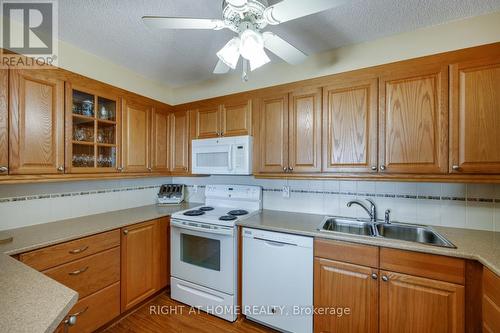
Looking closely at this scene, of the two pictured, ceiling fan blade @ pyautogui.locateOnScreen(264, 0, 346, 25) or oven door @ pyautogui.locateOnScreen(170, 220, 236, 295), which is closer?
ceiling fan blade @ pyautogui.locateOnScreen(264, 0, 346, 25)

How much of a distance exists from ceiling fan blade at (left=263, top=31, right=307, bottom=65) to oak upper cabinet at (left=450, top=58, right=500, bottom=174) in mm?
1016

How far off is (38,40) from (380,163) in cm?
288

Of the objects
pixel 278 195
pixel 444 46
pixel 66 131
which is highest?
pixel 444 46

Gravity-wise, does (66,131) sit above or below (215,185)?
above

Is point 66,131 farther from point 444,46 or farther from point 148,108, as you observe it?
point 444,46

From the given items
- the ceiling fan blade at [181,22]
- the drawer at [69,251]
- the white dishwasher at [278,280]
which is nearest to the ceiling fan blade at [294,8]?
the ceiling fan blade at [181,22]

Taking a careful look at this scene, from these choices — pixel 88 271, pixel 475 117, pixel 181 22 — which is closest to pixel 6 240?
pixel 88 271

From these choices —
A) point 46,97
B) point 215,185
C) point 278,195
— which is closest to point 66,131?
point 46,97

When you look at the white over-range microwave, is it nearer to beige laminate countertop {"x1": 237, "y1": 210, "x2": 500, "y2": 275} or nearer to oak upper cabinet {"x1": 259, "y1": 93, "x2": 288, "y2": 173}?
oak upper cabinet {"x1": 259, "y1": 93, "x2": 288, "y2": 173}

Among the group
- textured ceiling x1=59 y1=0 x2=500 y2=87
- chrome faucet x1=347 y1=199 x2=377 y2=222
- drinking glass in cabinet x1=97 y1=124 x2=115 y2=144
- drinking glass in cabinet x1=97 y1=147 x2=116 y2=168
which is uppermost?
textured ceiling x1=59 y1=0 x2=500 y2=87

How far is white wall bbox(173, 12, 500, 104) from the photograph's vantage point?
159 centimetres

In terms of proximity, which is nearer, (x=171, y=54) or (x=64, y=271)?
(x=64, y=271)

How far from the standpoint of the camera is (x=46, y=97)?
1.60 metres

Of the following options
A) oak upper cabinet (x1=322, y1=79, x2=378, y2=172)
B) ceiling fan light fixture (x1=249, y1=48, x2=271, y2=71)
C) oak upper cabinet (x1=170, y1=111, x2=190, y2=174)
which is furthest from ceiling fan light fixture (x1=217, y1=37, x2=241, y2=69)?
oak upper cabinet (x1=170, y1=111, x2=190, y2=174)
